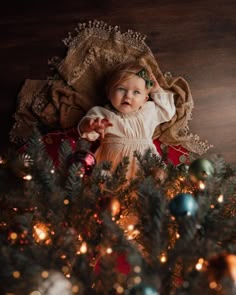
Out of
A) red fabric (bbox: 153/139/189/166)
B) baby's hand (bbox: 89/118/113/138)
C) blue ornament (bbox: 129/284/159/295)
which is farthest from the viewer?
red fabric (bbox: 153/139/189/166)

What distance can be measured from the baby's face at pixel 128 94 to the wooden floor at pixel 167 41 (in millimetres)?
252

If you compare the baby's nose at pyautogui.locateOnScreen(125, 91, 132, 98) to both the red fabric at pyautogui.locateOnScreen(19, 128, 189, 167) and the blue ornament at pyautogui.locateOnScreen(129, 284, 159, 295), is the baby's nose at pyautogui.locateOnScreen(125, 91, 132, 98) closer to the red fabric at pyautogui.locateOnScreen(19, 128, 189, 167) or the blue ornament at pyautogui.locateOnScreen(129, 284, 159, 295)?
the red fabric at pyautogui.locateOnScreen(19, 128, 189, 167)

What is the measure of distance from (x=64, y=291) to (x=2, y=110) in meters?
0.89

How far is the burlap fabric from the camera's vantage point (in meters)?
1.26

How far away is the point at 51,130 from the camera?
129 centimetres

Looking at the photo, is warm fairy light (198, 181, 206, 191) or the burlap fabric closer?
warm fairy light (198, 181, 206, 191)

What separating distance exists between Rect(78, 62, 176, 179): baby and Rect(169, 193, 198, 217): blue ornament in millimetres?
504

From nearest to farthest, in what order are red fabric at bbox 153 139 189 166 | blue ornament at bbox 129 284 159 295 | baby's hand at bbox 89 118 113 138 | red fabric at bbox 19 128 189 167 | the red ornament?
blue ornament at bbox 129 284 159 295 < the red ornament < baby's hand at bbox 89 118 113 138 < red fabric at bbox 19 128 189 167 < red fabric at bbox 153 139 189 166

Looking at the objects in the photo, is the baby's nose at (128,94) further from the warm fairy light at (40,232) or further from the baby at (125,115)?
the warm fairy light at (40,232)

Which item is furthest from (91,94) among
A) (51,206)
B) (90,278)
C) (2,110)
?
(90,278)

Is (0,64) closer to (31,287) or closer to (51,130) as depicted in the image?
(51,130)

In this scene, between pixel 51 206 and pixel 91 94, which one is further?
pixel 91 94

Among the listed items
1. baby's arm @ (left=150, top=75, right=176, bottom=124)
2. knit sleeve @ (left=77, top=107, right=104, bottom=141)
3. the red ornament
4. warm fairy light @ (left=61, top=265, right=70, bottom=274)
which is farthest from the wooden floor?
warm fairy light @ (left=61, top=265, right=70, bottom=274)

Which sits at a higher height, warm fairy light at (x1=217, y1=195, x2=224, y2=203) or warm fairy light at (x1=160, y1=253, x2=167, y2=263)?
warm fairy light at (x1=217, y1=195, x2=224, y2=203)
